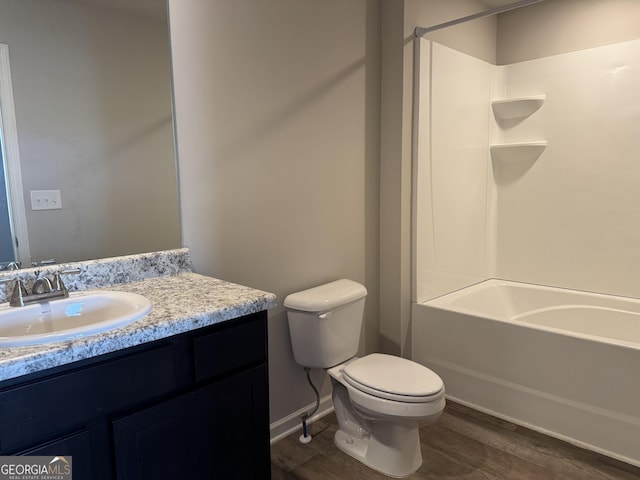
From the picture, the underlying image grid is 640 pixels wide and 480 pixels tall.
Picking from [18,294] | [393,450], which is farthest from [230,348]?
[393,450]

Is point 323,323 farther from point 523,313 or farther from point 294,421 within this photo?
point 523,313

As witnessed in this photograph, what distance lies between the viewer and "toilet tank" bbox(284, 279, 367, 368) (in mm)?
2039

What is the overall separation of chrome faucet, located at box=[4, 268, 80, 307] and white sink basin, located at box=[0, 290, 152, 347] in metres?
0.02

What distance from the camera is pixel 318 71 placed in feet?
7.26

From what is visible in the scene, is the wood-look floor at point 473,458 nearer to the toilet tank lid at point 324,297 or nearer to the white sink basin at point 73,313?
the toilet tank lid at point 324,297

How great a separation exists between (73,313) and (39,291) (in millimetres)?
116

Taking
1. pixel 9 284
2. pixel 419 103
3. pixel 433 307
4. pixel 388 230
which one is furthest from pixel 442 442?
pixel 9 284

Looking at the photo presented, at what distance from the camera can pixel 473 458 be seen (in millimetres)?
2061

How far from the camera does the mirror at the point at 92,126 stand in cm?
142

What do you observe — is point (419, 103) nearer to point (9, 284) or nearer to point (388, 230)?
point (388, 230)

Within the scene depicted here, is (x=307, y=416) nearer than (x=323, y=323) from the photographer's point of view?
No

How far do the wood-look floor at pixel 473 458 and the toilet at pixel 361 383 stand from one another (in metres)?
0.08

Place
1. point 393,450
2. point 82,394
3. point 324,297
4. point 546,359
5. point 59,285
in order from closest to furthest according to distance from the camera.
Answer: point 82,394 → point 59,285 → point 393,450 → point 324,297 → point 546,359

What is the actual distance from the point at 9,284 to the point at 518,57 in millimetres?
3239
